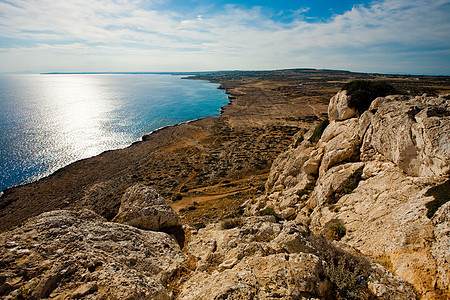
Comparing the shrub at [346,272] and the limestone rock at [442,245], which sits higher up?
the limestone rock at [442,245]

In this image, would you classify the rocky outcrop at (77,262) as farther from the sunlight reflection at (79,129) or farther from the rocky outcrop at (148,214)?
the sunlight reflection at (79,129)

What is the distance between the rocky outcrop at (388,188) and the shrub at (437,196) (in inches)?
9.9

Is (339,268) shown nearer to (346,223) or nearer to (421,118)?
(346,223)

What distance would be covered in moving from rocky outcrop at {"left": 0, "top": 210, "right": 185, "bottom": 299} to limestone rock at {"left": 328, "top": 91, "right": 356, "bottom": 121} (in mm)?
17484

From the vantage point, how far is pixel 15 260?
6594mm

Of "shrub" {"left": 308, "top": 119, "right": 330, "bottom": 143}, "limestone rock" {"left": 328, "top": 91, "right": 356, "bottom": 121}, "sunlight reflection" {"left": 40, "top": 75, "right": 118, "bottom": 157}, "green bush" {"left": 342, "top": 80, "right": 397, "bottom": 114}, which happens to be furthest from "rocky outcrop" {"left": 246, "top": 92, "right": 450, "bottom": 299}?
"sunlight reflection" {"left": 40, "top": 75, "right": 118, "bottom": 157}

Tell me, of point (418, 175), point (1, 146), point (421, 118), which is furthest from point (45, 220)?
point (1, 146)

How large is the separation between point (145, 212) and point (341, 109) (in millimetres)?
18402

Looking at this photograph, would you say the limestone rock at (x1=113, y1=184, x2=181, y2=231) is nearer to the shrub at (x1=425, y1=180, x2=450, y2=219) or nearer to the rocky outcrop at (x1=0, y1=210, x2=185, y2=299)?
the rocky outcrop at (x1=0, y1=210, x2=185, y2=299)

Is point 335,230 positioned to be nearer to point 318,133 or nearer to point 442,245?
point 442,245

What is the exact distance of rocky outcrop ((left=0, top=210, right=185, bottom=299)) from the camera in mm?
6055

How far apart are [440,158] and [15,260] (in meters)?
16.4

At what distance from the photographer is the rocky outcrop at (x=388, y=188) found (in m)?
6.93

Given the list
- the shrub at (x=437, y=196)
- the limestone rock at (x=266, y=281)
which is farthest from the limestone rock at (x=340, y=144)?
the limestone rock at (x=266, y=281)
